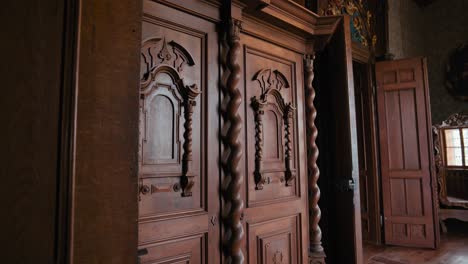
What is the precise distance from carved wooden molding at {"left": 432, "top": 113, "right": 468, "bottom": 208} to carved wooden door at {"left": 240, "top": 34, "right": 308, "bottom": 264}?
3424 millimetres

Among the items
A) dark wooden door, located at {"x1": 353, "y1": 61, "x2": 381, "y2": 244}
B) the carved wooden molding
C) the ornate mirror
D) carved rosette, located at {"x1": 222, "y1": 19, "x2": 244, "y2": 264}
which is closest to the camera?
carved rosette, located at {"x1": 222, "y1": 19, "x2": 244, "y2": 264}

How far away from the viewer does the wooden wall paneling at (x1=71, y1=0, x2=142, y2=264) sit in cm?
58

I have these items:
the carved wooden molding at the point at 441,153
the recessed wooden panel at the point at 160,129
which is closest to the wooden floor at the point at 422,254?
the carved wooden molding at the point at 441,153

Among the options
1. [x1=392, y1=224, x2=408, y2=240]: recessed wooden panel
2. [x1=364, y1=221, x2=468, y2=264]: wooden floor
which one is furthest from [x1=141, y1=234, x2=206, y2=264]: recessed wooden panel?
[x1=392, y1=224, x2=408, y2=240]: recessed wooden panel

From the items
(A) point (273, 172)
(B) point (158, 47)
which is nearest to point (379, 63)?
(A) point (273, 172)

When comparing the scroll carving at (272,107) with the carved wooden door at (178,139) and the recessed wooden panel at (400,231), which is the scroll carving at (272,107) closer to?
the carved wooden door at (178,139)

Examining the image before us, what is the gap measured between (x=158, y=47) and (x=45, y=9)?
975 millimetres

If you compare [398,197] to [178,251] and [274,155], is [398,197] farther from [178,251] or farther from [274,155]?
[178,251]

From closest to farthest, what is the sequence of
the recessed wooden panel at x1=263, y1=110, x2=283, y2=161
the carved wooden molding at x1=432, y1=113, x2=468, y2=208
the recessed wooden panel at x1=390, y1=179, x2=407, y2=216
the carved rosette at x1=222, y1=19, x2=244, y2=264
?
the carved rosette at x1=222, y1=19, x2=244, y2=264
the recessed wooden panel at x1=263, y1=110, x2=283, y2=161
the recessed wooden panel at x1=390, y1=179, x2=407, y2=216
the carved wooden molding at x1=432, y1=113, x2=468, y2=208

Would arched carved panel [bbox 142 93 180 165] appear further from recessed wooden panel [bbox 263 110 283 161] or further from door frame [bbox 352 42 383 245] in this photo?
door frame [bbox 352 42 383 245]

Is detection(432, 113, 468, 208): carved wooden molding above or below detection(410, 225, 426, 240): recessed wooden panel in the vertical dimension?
above

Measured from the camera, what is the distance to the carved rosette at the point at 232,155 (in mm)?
1635

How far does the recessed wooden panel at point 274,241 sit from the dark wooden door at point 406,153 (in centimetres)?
226

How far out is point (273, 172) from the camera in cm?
202
